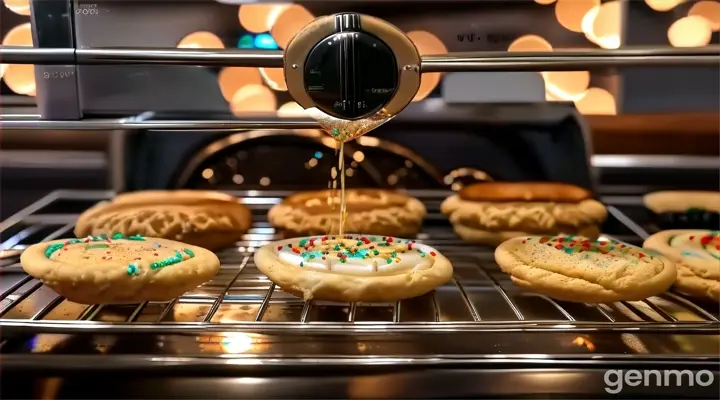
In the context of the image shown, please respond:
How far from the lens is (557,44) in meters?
0.99

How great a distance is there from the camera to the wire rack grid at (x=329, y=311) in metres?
0.77

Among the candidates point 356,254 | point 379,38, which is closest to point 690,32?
point 379,38

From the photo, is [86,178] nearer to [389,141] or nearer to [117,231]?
[117,231]

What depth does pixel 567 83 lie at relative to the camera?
1.06 metres

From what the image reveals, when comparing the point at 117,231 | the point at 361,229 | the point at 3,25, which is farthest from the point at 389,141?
the point at 3,25

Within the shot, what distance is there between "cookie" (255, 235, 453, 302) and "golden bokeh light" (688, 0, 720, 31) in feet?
1.87

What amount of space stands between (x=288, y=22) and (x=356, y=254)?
1.22ft

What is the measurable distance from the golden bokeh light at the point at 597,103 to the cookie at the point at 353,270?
38cm

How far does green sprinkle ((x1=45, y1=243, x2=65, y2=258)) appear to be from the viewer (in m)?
0.91

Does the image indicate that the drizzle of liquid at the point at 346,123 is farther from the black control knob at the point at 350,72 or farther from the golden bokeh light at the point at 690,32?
the golden bokeh light at the point at 690,32

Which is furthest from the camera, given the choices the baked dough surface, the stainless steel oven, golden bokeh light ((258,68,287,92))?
the baked dough surface

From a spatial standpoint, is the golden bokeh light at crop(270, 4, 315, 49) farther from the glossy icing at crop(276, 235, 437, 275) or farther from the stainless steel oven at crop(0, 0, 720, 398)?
the glossy icing at crop(276, 235, 437, 275)

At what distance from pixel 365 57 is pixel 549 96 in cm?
41

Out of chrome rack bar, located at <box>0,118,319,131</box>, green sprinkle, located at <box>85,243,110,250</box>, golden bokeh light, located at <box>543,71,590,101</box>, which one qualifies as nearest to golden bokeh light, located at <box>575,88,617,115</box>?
golden bokeh light, located at <box>543,71,590,101</box>
